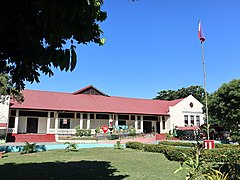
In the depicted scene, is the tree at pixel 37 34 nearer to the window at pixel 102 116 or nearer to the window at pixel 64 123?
the window at pixel 64 123

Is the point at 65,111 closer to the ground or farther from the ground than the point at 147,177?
farther from the ground

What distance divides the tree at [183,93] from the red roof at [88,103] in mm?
21760

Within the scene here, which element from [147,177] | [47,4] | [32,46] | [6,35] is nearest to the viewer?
[47,4]

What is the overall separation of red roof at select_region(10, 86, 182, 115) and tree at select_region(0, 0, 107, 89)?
83.5ft

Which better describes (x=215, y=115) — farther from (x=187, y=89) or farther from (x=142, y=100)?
(x=187, y=89)

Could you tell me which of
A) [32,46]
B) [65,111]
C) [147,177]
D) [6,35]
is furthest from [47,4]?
[65,111]

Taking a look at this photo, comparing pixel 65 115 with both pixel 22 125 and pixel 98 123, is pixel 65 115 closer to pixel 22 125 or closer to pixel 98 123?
pixel 98 123

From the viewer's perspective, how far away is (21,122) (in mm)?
28344

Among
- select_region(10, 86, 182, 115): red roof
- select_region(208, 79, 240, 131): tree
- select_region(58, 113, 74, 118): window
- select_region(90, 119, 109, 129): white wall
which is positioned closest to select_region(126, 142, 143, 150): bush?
select_region(10, 86, 182, 115): red roof

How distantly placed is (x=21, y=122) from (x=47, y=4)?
28.8m

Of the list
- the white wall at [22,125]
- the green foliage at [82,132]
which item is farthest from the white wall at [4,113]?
the green foliage at [82,132]

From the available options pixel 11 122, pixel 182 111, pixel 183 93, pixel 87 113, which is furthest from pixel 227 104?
pixel 183 93

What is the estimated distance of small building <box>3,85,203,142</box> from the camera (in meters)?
27.9

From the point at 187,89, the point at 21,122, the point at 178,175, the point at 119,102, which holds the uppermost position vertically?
the point at 187,89
